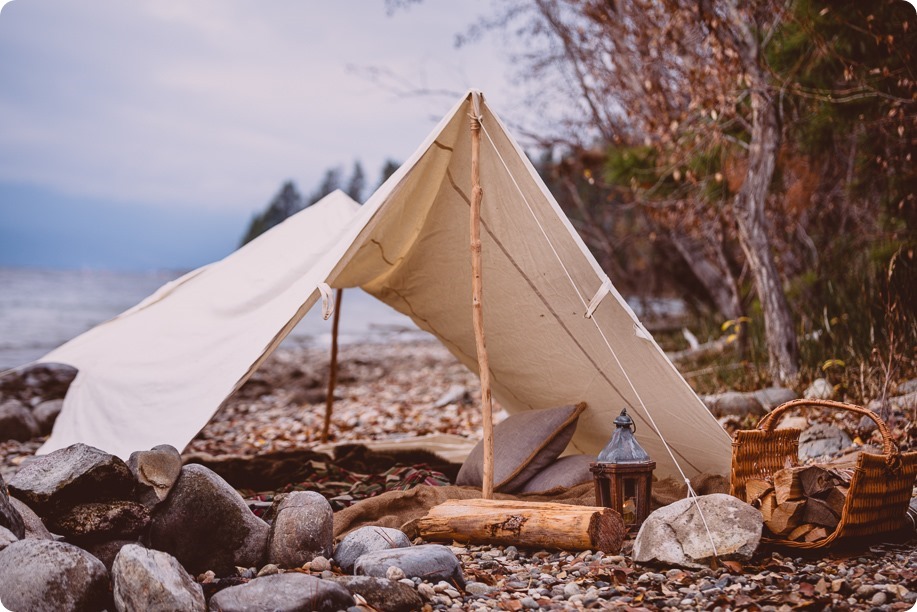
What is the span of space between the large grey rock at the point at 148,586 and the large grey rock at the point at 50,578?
0.07 m

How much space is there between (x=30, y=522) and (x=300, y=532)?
815 millimetres

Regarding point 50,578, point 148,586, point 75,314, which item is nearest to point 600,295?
point 148,586

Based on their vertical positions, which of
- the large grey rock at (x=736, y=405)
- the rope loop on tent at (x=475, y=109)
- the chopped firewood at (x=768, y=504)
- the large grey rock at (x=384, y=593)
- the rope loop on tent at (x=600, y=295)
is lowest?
the large grey rock at (x=384, y=593)

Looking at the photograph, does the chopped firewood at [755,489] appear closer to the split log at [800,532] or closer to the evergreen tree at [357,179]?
the split log at [800,532]

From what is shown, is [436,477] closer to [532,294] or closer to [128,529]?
[532,294]

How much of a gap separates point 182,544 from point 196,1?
6.35m

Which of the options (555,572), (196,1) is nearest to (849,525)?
(555,572)

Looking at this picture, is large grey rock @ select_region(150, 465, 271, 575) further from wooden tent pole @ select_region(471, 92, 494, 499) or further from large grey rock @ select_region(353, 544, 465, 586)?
wooden tent pole @ select_region(471, 92, 494, 499)

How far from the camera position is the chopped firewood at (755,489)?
271 cm

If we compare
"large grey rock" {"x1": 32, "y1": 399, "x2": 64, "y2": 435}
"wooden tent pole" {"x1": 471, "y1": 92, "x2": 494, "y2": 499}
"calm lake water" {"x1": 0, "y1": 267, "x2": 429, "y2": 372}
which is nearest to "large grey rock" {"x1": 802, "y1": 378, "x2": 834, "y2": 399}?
"wooden tent pole" {"x1": 471, "y1": 92, "x2": 494, "y2": 499}

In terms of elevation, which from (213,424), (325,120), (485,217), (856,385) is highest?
(325,120)

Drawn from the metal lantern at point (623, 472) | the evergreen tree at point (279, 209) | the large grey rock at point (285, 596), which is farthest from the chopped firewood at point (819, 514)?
the evergreen tree at point (279, 209)

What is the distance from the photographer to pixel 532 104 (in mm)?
8945

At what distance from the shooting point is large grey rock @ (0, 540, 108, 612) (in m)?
1.92
